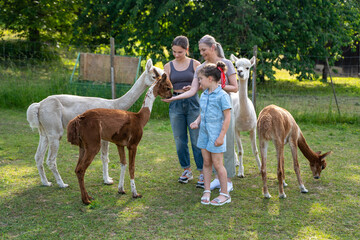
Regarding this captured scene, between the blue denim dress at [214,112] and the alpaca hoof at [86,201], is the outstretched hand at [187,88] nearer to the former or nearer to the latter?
the blue denim dress at [214,112]

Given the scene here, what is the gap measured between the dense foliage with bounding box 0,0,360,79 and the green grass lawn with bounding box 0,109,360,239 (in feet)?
26.8

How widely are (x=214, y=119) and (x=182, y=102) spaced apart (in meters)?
0.83

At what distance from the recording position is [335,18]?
15.0 meters

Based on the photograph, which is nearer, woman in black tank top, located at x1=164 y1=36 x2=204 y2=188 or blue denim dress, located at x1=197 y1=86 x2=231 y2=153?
blue denim dress, located at x1=197 y1=86 x2=231 y2=153

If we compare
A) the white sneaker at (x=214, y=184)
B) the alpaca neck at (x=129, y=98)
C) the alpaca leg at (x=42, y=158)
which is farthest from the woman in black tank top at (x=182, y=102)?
the alpaca leg at (x=42, y=158)

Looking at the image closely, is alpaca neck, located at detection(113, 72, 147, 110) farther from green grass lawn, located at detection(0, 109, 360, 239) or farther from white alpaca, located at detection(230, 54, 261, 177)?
white alpaca, located at detection(230, 54, 261, 177)

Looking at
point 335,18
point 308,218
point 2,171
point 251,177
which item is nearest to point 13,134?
point 2,171

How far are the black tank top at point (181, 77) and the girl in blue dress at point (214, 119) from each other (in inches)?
20.3

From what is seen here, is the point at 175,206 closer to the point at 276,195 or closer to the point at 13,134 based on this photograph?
the point at 276,195

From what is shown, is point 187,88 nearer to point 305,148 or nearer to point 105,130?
point 105,130

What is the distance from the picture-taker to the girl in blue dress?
412 centimetres

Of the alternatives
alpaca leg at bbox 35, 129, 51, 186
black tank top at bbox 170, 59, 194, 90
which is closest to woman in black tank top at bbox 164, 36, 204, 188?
black tank top at bbox 170, 59, 194, 90

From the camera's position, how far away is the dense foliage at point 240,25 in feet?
45.4

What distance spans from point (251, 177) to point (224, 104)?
6.14 feet
